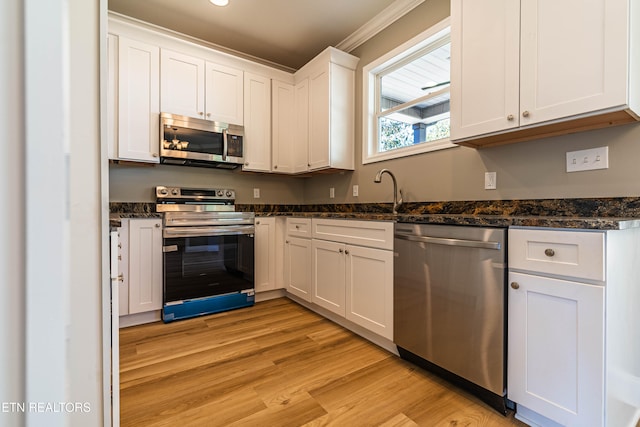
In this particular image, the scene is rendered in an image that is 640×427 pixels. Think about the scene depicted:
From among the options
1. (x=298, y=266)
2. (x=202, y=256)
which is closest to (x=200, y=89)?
(x=202, y=256)

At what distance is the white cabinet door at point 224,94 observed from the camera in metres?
2.91

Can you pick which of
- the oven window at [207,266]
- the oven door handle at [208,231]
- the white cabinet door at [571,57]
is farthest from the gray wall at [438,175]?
the oven window at [207,266]

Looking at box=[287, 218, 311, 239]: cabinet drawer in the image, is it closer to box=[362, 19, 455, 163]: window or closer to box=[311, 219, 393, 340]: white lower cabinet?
box=[311, 219, 393, 340]: white lower cabinet

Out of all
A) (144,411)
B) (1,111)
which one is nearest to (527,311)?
(1,111)

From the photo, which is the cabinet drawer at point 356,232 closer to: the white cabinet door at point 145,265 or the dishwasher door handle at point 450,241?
the dishwasher door handle at point 450,241

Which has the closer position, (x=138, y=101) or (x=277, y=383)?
(x=277, y=383)

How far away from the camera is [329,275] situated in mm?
2471

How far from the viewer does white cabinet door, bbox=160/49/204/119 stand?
2.70 meters

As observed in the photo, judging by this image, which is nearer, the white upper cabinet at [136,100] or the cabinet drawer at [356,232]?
the cabinet drawer at [356,232]

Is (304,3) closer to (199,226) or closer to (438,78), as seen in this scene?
(438,78)

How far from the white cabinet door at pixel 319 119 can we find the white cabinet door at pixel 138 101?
145 centimetres

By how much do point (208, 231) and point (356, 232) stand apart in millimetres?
1371

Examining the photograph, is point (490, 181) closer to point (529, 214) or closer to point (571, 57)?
point (529, 214)

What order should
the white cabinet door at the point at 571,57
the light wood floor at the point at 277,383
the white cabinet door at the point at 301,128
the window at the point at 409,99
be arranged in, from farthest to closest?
the white cabinet door at the point at 301,128 → the window at the point at 409,99 → the light wood floor at the point at 277,383 → the white cabinet door at the point at 571,57
